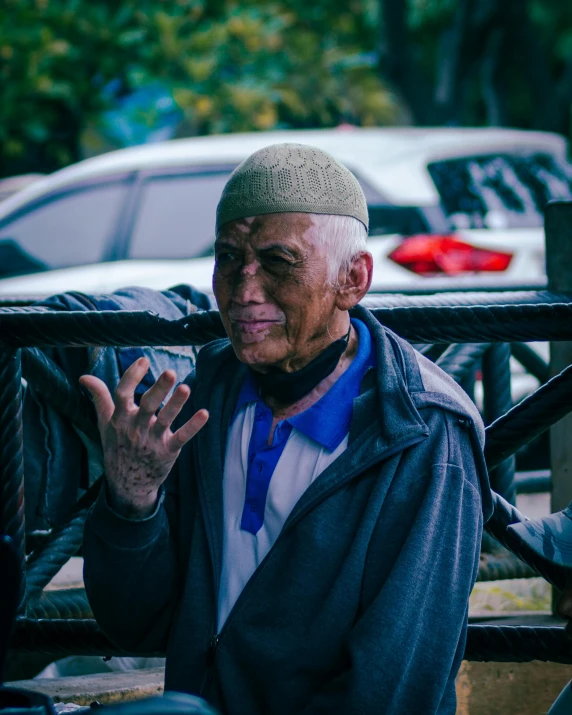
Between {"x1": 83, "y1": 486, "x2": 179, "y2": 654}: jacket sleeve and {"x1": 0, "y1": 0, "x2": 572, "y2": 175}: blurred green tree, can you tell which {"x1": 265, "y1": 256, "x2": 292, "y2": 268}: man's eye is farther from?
{"x1": 0, "y1": 0, "x2": 572, "y2": 175}: blurred green tree

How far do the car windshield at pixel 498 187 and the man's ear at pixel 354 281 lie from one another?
3883 mm

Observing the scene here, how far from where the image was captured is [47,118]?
1102 centimetres

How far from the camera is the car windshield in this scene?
585 centimetres

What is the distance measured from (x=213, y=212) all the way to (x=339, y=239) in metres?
4.08

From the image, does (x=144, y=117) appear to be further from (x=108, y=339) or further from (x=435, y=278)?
(x=108, y=339)

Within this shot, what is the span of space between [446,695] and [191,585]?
504 millimetres

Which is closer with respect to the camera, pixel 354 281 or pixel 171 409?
pixel 171 409

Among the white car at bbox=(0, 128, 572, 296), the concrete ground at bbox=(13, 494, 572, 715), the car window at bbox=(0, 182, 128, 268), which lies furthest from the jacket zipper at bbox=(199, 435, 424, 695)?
the car window at bbox=(0, 182, 128, 268)

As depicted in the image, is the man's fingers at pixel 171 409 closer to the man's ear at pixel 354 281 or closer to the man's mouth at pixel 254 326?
the man's mouth at pixel 254 326

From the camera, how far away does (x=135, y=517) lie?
184cm

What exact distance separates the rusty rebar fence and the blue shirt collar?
0.36 meters

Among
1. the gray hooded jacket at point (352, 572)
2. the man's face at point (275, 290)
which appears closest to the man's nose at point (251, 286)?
the man's face at point (275, 290)

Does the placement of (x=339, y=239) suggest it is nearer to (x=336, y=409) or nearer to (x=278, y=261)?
(x=278, y=261)

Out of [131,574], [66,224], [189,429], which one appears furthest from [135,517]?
[66,224]
